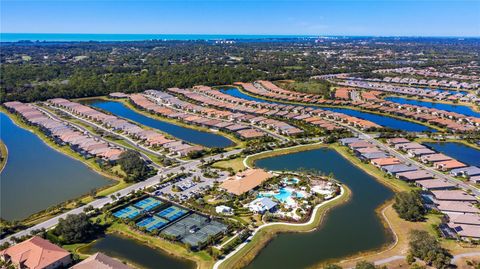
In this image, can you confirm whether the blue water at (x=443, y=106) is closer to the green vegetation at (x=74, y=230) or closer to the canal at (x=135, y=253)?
the canal at (x=135, y=253)

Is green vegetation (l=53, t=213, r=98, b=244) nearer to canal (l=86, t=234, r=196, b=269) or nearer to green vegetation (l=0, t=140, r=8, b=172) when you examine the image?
canal (l=86, t=234, r=196, b=269)

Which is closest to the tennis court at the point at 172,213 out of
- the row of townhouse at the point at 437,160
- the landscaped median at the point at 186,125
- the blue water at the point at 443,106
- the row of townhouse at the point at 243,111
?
the landscaped median at the point at 186,125

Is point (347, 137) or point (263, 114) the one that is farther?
point (263, 114)

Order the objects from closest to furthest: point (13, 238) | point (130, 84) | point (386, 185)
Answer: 1. point (13, 238)
2. point (386, 185)
3. point (130, 84)

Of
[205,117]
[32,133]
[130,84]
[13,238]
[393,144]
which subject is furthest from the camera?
[130,84]

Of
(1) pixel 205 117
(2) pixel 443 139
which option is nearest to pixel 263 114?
(1) pixel 205 117

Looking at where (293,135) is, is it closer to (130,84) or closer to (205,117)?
(205,117)

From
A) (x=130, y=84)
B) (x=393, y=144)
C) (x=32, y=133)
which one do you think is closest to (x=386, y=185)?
(x=393, y=144)
